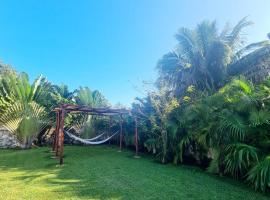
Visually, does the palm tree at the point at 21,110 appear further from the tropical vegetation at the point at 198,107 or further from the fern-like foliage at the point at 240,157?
the fern-like foliage at the point at 240,157

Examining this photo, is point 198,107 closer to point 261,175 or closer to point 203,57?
point 261,175

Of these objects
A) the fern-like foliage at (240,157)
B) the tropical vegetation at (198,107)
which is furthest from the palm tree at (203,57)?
the fern-like foliage at (240,157)

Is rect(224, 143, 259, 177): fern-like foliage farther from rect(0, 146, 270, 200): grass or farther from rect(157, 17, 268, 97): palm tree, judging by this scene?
rect(157, 17, 268, 97): palm tree

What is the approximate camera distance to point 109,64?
19.8 metres

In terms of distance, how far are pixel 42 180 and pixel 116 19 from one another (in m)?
11.5

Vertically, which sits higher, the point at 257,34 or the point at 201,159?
the point at 257,34

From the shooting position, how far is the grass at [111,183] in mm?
4242

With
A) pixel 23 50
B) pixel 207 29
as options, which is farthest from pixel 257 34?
pixel 23 50

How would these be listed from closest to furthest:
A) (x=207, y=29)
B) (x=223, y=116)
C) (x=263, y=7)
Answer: (x=223, y=116)
(x=263, y=7)
(x=207, y=29)

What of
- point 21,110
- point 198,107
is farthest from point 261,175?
point 21,110

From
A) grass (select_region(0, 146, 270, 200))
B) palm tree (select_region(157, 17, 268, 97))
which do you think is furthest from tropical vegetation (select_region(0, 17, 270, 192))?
grass (select_region(0, 146, 270, 200))

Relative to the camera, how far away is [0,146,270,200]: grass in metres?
4.24

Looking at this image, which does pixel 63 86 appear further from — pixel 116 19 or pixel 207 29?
pixel 207 29

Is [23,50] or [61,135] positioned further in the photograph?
[23,50]
